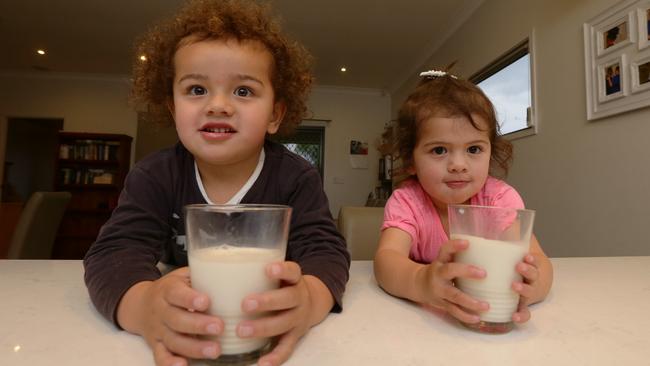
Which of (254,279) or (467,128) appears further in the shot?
(467,128)

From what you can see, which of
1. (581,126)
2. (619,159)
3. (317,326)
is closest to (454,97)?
(317,326)

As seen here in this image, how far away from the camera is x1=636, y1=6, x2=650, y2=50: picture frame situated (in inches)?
61.4

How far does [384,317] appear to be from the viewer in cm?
46

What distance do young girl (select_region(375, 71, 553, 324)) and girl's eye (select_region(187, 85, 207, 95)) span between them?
0.43 meters

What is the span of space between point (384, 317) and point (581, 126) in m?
1.98

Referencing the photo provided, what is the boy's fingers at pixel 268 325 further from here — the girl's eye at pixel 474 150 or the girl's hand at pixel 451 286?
the girl's eye at pixel 474 150

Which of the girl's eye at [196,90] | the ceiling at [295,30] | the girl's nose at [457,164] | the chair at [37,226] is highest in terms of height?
the ceiling at [295,30]

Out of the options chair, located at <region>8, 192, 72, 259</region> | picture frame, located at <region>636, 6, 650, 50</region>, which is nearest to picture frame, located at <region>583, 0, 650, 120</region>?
picture frame, located at <region>636, 6, 650, 50</region>

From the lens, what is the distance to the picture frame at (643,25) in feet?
5.12

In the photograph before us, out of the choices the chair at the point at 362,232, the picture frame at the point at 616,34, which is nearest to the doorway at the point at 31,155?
the chair at the point at 362,232

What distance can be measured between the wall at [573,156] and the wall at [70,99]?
5.30m

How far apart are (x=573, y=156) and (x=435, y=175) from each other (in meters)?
1.65

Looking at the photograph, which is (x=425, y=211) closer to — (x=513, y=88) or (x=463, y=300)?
(x=463, y=300)

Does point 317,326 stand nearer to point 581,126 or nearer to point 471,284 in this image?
point 471,284
